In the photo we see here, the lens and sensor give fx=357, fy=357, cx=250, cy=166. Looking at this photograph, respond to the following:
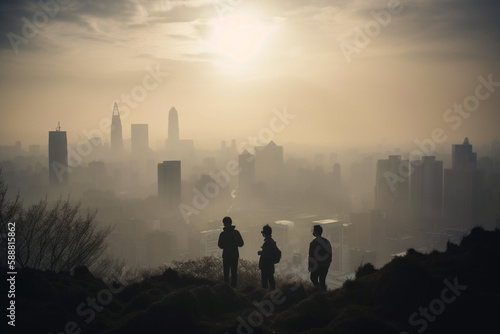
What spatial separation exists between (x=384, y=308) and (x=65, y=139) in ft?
136

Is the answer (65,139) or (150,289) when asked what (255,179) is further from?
(150,289)

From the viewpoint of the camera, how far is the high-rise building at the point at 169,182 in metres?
40.2

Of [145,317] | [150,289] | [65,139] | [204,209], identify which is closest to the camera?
[145,317]

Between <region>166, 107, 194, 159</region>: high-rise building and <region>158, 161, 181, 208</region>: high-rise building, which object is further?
<region>166, 107, 194, 159</region>: high-rise building

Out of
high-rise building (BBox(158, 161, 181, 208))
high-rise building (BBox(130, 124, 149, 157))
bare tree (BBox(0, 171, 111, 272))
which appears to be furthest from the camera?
high-rise building (BBox(130, 124, 149, 157))

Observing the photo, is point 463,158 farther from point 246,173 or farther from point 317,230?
point 317,230

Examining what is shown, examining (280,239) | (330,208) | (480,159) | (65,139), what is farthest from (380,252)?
(65,139)

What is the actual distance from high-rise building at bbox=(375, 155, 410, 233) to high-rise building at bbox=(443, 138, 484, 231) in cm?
381

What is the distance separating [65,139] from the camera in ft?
128

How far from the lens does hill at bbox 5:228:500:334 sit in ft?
11.6

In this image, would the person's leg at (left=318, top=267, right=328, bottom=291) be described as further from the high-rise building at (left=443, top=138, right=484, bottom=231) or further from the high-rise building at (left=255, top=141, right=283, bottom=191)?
the high-rise building at (left=255, top=141, right=283, bottom=191)

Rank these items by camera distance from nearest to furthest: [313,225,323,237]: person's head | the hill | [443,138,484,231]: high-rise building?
the hill
[313,225,323,237]: person's head
[443,138,484,231]: high-rise building

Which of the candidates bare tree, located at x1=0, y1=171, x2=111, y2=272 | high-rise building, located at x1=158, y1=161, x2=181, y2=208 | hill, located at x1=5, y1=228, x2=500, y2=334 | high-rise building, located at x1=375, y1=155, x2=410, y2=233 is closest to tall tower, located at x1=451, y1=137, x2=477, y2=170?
high-rise building, located at x1=375, y1=155, x2=410, y2=233

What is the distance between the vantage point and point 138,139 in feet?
183
